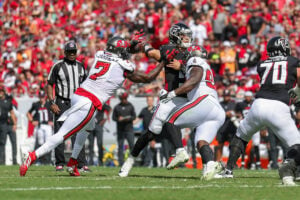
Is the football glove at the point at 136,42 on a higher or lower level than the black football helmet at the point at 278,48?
higher

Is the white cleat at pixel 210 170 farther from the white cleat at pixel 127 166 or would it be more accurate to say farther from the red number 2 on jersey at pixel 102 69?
the red number 2 on jersey at pixel 102 69

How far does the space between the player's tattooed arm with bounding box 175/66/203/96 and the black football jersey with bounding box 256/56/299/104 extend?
74 centimetres

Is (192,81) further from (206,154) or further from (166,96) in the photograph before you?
(206,154)

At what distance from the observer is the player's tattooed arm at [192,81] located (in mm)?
8703

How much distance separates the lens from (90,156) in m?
16.8

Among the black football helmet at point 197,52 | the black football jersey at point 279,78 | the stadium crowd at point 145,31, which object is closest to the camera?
the black football jersey at point 279,78

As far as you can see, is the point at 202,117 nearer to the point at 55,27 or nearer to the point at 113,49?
the point at 113,49

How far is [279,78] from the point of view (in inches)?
343

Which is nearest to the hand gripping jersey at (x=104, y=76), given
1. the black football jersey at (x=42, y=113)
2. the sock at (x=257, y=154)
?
the sock at (x=257, y=154)

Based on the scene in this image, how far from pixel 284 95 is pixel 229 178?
4.78 feet

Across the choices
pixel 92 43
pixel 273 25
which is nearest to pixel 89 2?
pixel 92 43

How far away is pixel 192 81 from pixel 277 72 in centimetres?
101

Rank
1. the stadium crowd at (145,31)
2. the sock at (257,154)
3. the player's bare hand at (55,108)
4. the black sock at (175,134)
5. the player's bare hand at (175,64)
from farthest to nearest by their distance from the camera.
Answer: the stadium crowd at (145,31)
the sock at (257,154)
the player's bare hand at (55,108)
the player's bare hand at (175,64)
the black sock at (175,134)

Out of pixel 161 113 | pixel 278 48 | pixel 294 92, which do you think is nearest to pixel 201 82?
pixel 161 113
